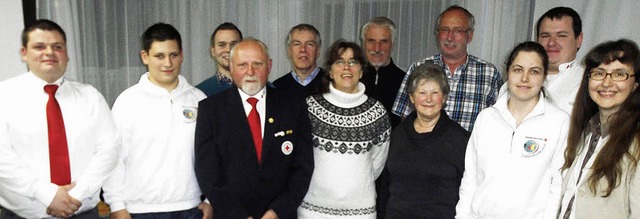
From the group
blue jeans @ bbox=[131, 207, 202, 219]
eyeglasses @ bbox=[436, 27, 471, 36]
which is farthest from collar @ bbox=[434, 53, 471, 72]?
blue jeans @ bbox=[131, 207, 202, 219]

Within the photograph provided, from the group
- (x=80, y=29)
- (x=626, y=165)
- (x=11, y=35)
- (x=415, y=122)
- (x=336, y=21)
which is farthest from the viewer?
(x=336, y=21)

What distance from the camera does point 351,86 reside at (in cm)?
247

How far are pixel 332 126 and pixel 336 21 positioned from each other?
2.86 meters

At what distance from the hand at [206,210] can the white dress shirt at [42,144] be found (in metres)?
0.46

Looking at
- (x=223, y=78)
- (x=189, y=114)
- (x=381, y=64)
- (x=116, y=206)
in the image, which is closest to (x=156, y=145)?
(x=189, y=114)

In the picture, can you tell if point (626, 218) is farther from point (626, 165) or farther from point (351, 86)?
point (351, 86)

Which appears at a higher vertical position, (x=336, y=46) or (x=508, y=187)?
(x=336, y=46)

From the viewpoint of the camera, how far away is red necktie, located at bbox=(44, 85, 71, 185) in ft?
7.03

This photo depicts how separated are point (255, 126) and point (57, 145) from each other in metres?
0.89

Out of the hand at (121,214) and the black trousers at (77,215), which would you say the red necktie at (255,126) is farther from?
the black trousers at (77,215)

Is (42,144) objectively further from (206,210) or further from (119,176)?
(206,210)

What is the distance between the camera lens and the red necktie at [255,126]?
7.64 ft

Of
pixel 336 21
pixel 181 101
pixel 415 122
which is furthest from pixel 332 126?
pixel 336 21

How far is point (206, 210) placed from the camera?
2377 mm
